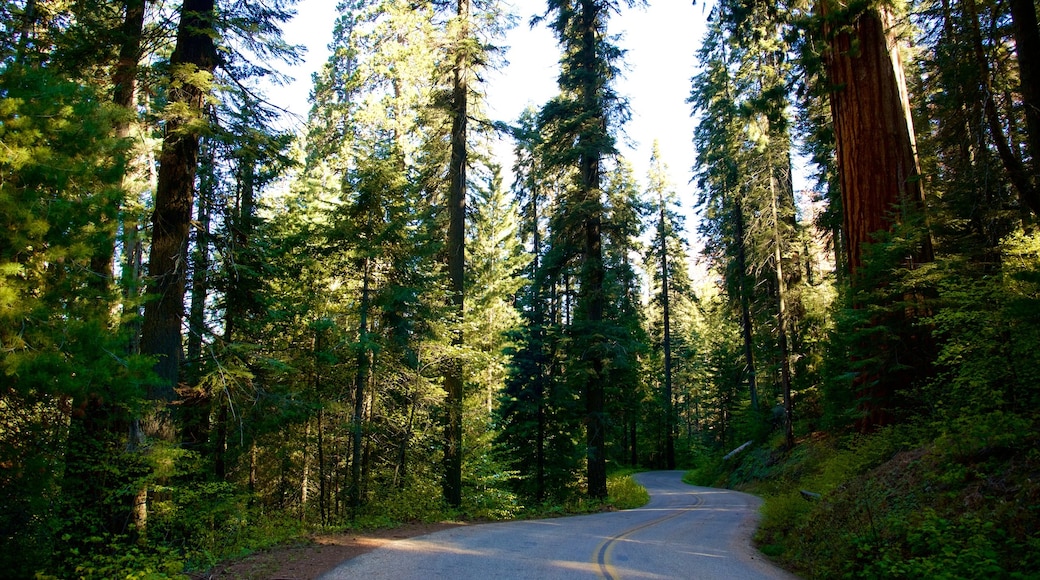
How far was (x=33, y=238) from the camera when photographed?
5.35 m

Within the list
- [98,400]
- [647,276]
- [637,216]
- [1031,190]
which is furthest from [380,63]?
[647,276]

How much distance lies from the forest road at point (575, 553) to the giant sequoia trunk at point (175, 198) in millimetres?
4308

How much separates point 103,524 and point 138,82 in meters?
7.06

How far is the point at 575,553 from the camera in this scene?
8414mm

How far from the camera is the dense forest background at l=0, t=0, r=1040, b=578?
6.06m

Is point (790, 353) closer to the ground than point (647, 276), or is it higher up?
closer to the ground

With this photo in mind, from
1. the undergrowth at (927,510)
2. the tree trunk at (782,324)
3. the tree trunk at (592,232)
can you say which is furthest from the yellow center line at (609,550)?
the tree trunk at (782,324)

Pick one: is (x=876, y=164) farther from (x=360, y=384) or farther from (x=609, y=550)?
(x=360, y=384)

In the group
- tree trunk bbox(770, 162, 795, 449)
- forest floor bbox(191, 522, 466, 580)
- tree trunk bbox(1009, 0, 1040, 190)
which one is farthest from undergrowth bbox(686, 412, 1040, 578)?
tree trunk bbox(770, 162, 795, 449)

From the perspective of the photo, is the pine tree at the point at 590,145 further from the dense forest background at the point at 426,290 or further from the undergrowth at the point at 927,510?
the undergrowth at the point at 927,510

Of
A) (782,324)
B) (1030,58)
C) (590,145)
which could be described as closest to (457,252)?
(590,145)

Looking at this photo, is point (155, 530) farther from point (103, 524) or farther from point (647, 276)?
point (647, 276)

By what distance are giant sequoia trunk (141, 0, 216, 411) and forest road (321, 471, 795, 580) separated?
4308 millimetres

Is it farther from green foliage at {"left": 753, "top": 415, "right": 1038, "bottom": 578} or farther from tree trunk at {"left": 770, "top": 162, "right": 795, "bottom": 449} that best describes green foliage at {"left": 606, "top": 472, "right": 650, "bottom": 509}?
green foliage at {"left": 753, "top": 415, "right": 1038, "bottom": 578}
